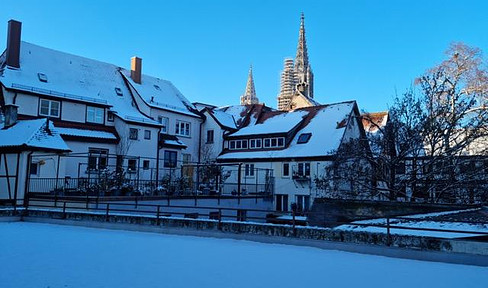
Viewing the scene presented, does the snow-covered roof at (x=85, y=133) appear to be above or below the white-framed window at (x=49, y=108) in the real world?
below

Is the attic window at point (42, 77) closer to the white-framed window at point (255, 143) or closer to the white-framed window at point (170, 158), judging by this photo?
the white-framed window at point (170, 158)

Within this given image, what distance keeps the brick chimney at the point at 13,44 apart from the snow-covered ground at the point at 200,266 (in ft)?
67.0

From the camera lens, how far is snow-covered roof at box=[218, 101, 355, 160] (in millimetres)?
34978

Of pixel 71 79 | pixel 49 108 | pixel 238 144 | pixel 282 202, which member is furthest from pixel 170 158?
pixel 49 108

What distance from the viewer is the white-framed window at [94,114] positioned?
104ft

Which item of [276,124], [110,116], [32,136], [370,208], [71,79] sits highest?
[71,79]

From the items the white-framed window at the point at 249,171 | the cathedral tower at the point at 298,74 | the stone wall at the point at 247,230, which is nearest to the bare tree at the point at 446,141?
the stone wall at the point at 247,230

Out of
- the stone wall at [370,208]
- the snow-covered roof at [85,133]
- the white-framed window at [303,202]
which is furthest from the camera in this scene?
the white-framed window at [303,202]

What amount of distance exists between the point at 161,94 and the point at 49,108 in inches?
507

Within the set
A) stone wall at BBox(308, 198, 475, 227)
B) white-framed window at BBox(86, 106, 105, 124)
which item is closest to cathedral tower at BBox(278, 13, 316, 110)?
white-framed window at BBox(86, 106, 105, 124)

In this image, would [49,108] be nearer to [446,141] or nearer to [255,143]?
[255,143]

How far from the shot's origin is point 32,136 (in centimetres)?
2294

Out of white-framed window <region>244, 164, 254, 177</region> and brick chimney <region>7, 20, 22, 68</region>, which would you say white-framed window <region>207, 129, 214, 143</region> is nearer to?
white-framed window <region>244, 164, 254, 177</region>

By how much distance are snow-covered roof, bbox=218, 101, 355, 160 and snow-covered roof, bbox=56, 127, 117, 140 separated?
40.9 ft
